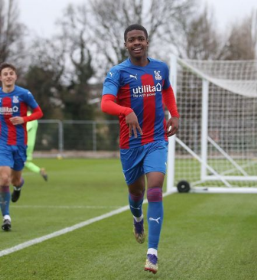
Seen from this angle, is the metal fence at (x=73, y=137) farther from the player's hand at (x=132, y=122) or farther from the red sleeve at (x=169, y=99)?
the player's hand at (x=132, y=122)

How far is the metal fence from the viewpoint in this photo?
4006 cm

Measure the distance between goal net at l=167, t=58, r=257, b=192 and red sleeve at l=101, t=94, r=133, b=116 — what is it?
316 inches

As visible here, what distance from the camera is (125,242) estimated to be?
7406 mm

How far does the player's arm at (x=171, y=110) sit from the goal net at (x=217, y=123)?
7291 mm

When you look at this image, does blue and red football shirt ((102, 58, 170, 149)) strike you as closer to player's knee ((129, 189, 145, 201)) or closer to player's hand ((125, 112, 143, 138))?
player's hand ((125, 112, 143, 138))

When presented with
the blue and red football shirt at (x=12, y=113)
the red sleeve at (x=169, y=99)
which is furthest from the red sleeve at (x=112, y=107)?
the blue and red football shirt at (x=12, y=113)

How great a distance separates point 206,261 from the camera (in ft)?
20.3

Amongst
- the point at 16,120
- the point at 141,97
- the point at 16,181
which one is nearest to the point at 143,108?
the point at 141,97

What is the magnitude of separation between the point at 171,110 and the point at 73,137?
34.1m

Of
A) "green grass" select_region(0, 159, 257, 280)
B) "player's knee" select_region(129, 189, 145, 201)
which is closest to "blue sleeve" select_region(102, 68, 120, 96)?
"player's knee" select_region(129, 189, 145, 201)

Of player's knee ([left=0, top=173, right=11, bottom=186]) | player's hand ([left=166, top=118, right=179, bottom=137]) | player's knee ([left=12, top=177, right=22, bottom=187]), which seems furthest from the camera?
player's knee ([left=12, top=177, right=22, bottom=187])

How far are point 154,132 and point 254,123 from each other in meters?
12.9

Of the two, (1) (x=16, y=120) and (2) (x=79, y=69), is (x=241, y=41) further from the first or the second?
(1) (x=16, y=120)

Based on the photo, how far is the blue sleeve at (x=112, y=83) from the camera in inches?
233
